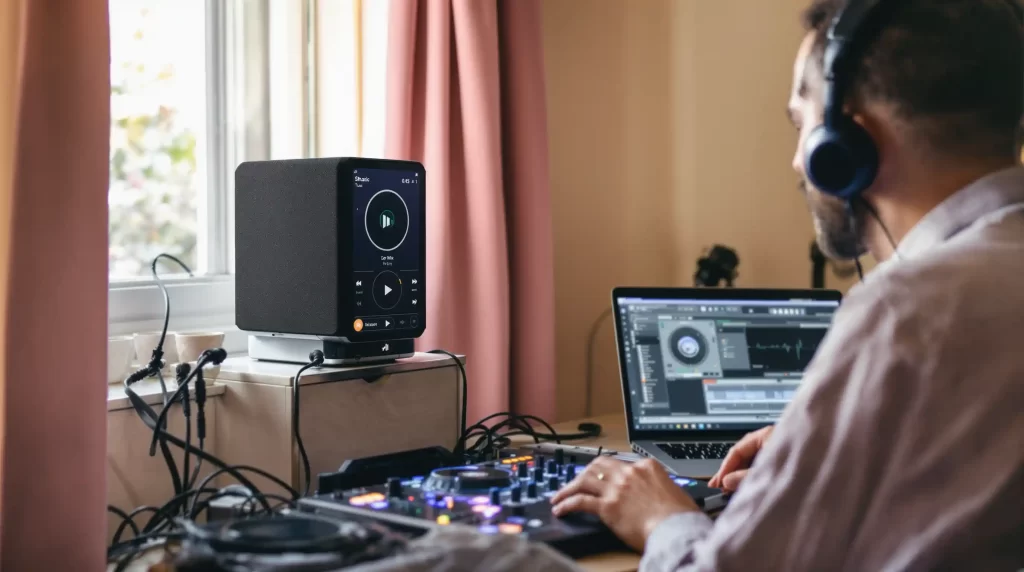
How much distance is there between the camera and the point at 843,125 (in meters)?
0.99

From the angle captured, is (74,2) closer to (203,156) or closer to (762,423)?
(203,156)

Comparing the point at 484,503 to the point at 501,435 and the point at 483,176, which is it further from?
the point at 483,176

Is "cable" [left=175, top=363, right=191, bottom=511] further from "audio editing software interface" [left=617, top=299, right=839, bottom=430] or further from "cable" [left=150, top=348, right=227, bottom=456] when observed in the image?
"audio editing software interface" [left=617, top=299, right=839, bottom=430]

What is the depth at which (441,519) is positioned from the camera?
1.04m

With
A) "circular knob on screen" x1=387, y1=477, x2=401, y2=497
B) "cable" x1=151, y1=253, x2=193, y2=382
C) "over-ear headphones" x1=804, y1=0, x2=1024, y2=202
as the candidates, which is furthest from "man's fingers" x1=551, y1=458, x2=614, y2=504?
"cable" x1=151, y1=253, x2=193, y2=382

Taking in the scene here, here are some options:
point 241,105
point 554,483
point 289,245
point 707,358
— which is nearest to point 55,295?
point 289,245

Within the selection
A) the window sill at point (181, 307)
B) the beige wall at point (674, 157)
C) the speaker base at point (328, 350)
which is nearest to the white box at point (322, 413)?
the speaker base at point (328, 350)

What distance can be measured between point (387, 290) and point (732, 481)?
21.3 inches

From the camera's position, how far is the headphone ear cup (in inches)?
38.7

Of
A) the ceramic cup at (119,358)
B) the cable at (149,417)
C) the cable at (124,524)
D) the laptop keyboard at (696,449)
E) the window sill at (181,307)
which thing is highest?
the window sill at (181,307)

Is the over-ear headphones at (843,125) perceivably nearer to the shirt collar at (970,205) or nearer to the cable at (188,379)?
the shirt collar at (970,205)

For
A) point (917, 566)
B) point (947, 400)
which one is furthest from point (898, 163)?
point (917, 566)

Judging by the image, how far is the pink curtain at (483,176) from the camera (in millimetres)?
1859

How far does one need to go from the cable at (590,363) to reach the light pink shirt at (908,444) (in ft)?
5.38
